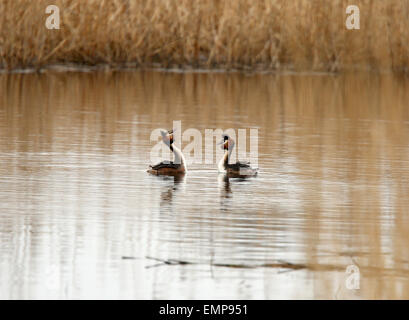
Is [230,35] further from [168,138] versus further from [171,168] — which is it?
[171,168]

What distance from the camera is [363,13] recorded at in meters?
28.3

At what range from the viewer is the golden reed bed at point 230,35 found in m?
28.2

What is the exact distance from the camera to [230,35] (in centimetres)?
2866

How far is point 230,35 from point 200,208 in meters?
18.7

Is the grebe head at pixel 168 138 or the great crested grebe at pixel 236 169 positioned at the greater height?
the grebe head at pixel 168 138

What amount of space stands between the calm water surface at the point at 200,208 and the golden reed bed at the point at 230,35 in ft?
26.9

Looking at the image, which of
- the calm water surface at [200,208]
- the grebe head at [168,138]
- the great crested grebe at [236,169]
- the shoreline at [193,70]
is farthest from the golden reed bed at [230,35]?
the great crested grebe at [236,169]

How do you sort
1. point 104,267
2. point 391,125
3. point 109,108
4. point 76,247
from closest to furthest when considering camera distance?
point 104,267 → point 76,247 → point 391,125 → point 109,108

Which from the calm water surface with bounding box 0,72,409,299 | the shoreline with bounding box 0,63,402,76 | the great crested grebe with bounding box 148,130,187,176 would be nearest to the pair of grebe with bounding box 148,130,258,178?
the great crested grebe with bounding box 148,130,187,176

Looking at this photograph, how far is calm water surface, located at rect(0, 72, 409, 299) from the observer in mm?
7465

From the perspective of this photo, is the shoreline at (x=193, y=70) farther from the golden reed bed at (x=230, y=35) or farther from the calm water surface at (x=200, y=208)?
the calm water surface at (x=200, y=208)

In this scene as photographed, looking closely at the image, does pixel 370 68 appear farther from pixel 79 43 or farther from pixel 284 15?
pixel 79 43
